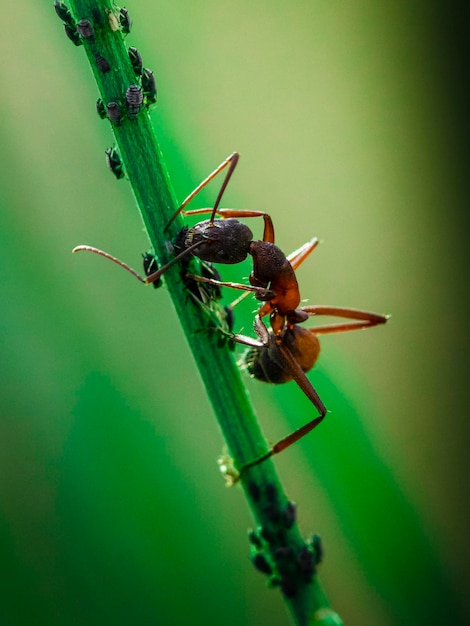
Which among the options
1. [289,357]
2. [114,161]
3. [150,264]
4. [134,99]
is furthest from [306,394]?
[134,99]

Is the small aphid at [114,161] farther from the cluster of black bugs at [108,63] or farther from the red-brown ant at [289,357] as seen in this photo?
the red-brown ant at [289,357]

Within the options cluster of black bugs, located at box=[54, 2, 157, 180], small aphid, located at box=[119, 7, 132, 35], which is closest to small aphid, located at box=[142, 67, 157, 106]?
cluster of black bugs, located at box=[54, 2, 157, 180]

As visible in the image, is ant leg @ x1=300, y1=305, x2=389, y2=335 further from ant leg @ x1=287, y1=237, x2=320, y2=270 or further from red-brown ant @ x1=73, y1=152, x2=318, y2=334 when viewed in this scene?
ant leg @ x1=287, y1=237, x2=320, y2=270

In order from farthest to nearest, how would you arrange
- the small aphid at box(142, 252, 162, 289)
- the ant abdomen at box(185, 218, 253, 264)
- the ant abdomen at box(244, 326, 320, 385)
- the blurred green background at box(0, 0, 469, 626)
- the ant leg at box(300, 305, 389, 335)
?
the ant leg at box(300, 305, 389, 335)
the blurred green background at box(0, 0, 469, 626)
the ant abdomen at box(244, 326, 320, 385)
the ant abdomen at box(185, 218, 253, 264)
the small aphid at box(142, 252, 162, 289)

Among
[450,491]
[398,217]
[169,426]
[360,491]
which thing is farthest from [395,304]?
[169,426]

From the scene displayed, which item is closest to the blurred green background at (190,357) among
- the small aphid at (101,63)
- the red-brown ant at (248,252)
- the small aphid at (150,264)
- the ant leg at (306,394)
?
the red-brown ant at (248,252)

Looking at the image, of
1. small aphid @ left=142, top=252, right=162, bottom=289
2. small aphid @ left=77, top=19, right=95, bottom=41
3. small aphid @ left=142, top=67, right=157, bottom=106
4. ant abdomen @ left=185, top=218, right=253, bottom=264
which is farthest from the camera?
ant abdomen @ left=185, top=218, right=253, bottom=264

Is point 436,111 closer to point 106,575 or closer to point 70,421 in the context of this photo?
point 70,421
